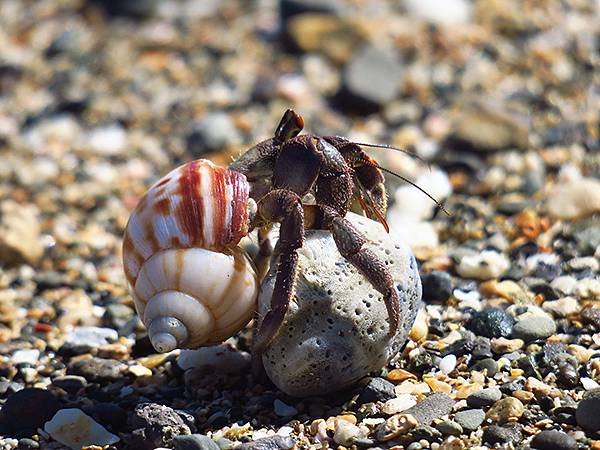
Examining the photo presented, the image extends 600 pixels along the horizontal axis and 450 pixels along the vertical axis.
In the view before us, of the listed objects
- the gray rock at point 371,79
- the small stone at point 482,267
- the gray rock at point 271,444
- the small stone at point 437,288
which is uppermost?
the gray rock at point 371,79

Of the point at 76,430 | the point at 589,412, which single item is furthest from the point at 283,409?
the point at 589,412

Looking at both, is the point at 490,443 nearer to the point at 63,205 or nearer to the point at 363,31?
the point at 63,205

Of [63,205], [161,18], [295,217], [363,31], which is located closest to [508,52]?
[363,31]

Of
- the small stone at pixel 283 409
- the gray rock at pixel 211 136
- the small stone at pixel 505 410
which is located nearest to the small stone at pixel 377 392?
the small stone at pixel 283 409

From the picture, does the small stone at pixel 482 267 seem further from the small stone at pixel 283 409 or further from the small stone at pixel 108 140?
the small stone at pixel 108 140

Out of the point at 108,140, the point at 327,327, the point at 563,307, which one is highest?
the point at 108,140

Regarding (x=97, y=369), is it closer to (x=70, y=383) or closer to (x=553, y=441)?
(x=70, y=383)
